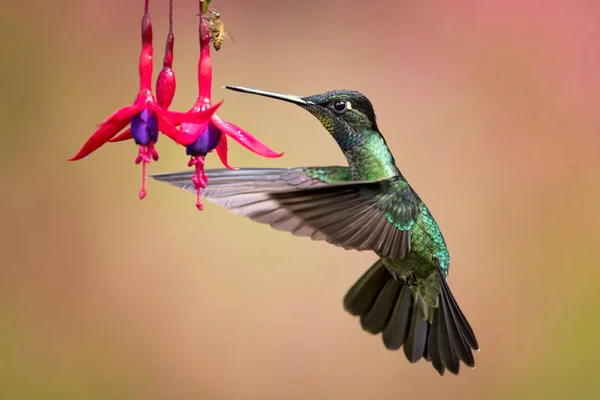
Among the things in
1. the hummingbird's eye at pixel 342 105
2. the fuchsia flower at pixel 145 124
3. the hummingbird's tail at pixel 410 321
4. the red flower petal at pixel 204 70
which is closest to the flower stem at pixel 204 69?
the red flower petal at pixel 204 70

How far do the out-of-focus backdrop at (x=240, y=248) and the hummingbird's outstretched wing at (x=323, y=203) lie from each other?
4.06 feet

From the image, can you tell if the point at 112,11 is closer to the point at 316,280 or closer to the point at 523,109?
the point at 316,280

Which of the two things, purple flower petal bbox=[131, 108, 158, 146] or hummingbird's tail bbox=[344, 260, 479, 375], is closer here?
purple flower petal bbox=[131, 108, 158, 146]

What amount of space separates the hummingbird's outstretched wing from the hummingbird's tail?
0.25m

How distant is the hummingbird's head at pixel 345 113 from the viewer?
122 centimetres

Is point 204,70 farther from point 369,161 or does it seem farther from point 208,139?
point 369,161

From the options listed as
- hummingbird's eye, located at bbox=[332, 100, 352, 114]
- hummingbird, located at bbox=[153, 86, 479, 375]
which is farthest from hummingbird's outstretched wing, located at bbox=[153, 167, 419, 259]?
hummingbird's eye, located at bbox=[332, 100, 352, 114]

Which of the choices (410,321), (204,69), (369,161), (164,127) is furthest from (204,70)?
(410,321)

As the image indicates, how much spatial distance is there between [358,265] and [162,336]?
2.20ft

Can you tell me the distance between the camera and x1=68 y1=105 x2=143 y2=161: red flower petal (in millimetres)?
879

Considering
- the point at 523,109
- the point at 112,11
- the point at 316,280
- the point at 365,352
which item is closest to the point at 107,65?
the point at 112,11

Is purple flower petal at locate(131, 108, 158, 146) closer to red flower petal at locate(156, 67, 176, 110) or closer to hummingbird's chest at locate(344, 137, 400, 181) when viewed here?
red flower petal at locate(156, 67, 176, 110)

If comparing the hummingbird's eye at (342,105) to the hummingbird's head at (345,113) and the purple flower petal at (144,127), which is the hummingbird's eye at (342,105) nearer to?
the hummingbird's head at (345,113)

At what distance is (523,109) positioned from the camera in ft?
9.41
